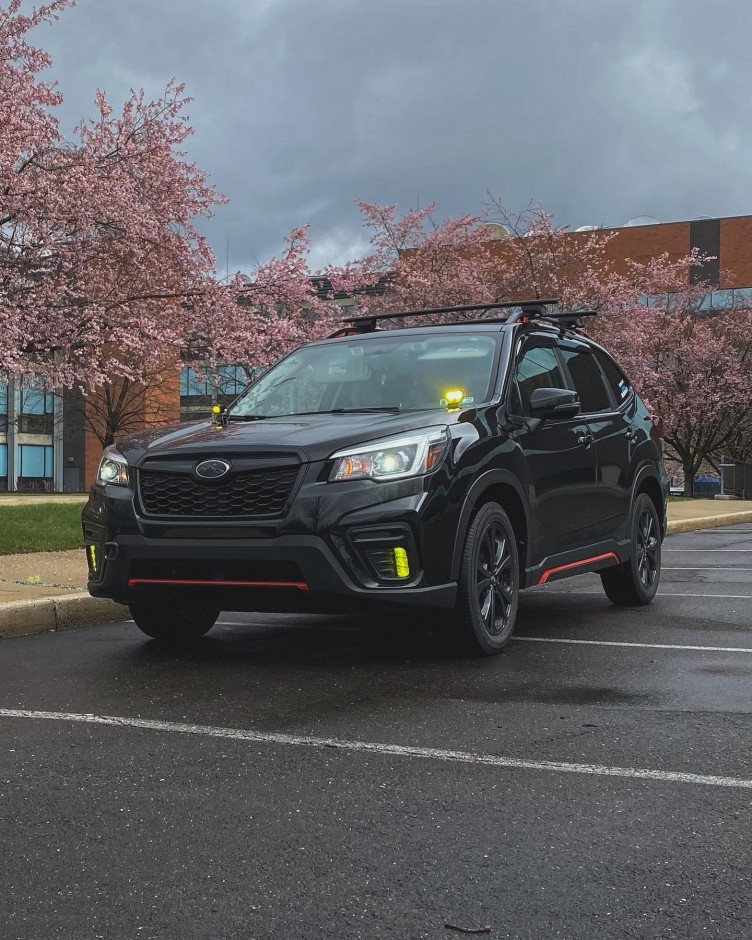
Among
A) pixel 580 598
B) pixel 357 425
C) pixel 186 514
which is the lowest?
pixel 580 598

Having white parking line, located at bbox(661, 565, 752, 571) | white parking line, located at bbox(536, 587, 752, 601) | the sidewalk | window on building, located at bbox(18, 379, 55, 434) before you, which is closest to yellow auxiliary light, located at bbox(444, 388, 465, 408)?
the sidewalk

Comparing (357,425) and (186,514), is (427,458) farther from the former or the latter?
(186,514)

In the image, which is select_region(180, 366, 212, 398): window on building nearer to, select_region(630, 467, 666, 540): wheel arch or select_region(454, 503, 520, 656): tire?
select_region(630, 467, 666, 540): wheel arch

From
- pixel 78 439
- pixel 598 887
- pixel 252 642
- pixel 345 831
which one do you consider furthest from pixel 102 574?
pixel 78 439

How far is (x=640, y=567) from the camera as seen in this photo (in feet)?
28.5

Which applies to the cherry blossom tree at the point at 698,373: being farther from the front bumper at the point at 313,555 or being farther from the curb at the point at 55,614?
the front bumper at the point at 313,555

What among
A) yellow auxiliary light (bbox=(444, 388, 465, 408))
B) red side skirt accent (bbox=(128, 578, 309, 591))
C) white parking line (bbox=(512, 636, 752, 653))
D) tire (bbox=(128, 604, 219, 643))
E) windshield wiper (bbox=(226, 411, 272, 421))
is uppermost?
yellow auxiliary light (bbox=(444, 388, 465, 408))

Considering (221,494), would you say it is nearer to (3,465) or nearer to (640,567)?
(640,567)

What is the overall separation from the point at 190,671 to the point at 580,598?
4.26m

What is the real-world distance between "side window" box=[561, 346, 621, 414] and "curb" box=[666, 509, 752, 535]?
1045 centimetres

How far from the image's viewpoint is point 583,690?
18.5 feet

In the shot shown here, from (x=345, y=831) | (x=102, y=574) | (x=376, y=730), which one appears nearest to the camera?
(x=345, y=831)

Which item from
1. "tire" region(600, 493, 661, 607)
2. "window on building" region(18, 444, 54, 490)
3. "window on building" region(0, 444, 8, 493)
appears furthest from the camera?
"window on building" region(18, 444, 54, 490)

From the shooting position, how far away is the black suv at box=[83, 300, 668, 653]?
18.9ft
